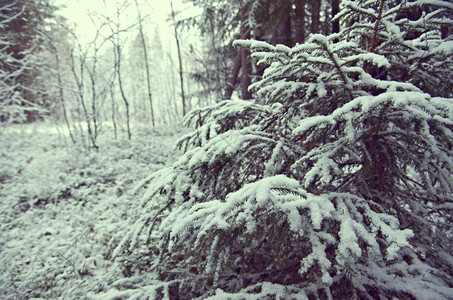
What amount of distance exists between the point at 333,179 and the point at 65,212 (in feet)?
20.9

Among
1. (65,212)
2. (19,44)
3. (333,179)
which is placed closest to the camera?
(333,179)

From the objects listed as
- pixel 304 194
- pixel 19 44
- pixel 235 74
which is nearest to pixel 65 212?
pixel 304 194

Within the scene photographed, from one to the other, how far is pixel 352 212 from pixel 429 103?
86 centimetres

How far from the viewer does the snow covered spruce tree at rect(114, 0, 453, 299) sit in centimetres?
162

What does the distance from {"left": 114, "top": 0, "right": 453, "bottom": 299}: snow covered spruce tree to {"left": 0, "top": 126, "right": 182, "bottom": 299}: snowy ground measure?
1384mm

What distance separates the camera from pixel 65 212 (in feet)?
19.8

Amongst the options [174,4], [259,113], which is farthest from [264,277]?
[174,4]

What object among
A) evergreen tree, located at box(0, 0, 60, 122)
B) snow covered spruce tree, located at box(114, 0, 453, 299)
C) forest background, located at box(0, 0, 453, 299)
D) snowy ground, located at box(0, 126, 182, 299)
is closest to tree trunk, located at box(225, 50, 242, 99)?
snowy ground, located at box(0, 126, 182, 299)

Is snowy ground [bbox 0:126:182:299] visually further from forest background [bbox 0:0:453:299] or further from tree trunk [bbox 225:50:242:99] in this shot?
tree trunk [bbox 225:50:242:99]

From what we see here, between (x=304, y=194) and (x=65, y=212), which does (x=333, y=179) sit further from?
(x=65, y=212)

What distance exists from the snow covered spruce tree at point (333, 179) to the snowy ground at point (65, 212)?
1.38 meters

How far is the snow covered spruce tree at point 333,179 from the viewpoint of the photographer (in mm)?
1618

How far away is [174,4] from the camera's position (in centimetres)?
1177

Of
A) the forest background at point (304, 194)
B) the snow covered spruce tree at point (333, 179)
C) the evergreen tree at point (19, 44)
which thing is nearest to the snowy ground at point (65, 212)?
the forest background at point (304, 194)
